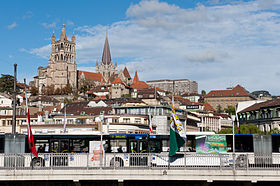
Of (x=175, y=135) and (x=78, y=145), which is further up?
(x=175, y=135)

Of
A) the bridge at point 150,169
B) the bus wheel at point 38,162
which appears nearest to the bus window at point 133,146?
the bridge at point 150,169

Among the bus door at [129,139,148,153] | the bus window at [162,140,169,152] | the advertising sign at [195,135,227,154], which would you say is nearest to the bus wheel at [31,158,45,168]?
the bus door at [129,139,148,153]

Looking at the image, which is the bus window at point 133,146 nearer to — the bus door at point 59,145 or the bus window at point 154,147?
the bus window at point 154,147

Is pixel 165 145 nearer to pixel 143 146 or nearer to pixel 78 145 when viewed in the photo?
pixel 143 146

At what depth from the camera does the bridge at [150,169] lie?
2983 cm

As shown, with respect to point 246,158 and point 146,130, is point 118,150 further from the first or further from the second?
point 146,130

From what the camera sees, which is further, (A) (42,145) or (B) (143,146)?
(B) (143,146)

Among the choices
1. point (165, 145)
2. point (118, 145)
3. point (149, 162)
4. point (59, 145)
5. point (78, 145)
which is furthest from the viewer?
point (165, 145)

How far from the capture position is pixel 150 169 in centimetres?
3052

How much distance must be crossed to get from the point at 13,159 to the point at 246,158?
16.7m

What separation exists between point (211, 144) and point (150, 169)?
30.6ft

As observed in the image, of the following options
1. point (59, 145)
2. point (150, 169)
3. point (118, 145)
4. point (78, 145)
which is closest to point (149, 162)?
point (150, 169)

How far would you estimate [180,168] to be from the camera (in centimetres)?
3072

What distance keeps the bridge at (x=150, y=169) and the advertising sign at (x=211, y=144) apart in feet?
17.0
